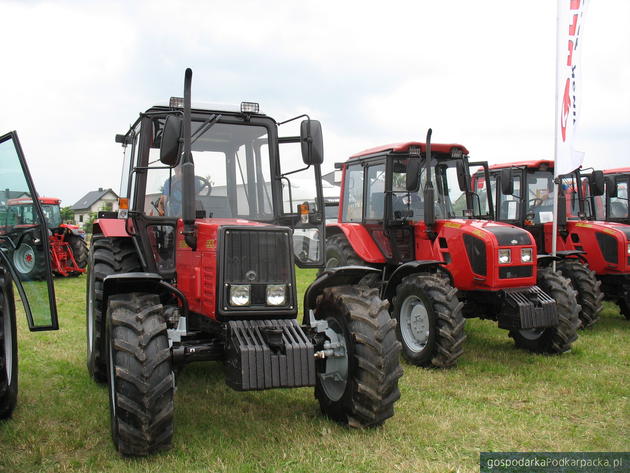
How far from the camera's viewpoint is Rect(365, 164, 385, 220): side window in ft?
25.4

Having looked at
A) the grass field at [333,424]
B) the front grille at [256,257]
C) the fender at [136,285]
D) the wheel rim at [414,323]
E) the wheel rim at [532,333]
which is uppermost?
the front grille at [256,257]

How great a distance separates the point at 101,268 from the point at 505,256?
4167 mm

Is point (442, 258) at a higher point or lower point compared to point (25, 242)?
lower

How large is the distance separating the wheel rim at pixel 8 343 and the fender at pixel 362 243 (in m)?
4.29

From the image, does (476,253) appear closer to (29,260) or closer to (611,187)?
(29,260)

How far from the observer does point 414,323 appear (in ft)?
21.7

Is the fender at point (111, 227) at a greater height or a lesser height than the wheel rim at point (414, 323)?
greater

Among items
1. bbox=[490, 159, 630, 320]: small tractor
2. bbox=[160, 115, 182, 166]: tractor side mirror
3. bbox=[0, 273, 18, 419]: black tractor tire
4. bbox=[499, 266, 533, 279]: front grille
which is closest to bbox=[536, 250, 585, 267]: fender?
bbox=[490, 159, 630, 320]: small tractor

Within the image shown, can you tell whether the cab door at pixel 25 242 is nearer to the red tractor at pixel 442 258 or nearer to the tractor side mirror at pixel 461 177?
the red tractor at pixel 442 258

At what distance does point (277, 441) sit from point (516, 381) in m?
2.78

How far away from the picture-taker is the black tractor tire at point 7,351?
433cm

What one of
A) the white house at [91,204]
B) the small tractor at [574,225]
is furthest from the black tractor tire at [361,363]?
the white house at [91,204]

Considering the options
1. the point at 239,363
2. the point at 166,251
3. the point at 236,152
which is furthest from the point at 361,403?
the point at 236,152

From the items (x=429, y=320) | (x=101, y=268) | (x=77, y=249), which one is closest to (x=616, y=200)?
(x=429, y=320)
